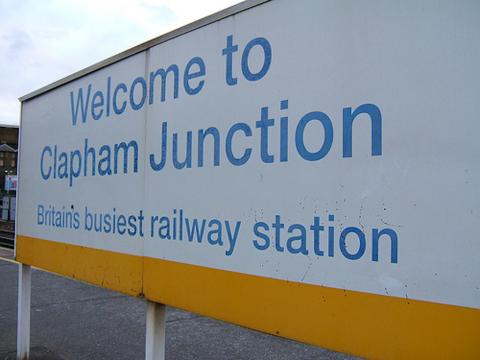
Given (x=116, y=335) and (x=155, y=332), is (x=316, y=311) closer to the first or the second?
(x=155, y=332)

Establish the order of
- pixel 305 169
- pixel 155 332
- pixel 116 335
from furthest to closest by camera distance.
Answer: pixel 116 335 → pixel 155 332 → pixel 305 169

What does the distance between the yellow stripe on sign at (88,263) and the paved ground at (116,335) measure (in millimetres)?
1442

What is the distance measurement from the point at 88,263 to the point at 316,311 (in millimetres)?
1749

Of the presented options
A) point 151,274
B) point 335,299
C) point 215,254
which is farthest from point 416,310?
point 151,274

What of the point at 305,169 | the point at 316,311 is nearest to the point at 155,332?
the point at 316,311

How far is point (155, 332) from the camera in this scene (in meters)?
2.44

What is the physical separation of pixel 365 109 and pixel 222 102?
730 millimetres

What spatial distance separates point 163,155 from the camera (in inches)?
92.2

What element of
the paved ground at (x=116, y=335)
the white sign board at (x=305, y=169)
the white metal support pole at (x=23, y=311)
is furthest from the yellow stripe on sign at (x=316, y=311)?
the paved ground at (x=116, y=335)

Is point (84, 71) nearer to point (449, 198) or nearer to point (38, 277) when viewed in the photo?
point (449, 198)

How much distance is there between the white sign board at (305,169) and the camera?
1.36 metres

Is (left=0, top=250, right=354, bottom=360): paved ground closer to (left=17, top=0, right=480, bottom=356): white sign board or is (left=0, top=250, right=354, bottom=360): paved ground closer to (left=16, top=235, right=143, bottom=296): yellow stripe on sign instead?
(left=16, top=235, right=143, bottom=296): yellow stripe on sign

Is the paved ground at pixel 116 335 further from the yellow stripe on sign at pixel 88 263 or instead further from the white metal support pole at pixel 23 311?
the yellow stripe on sign at pixel 88 263

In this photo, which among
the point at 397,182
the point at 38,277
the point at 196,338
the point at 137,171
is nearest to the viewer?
the point at 397,182
